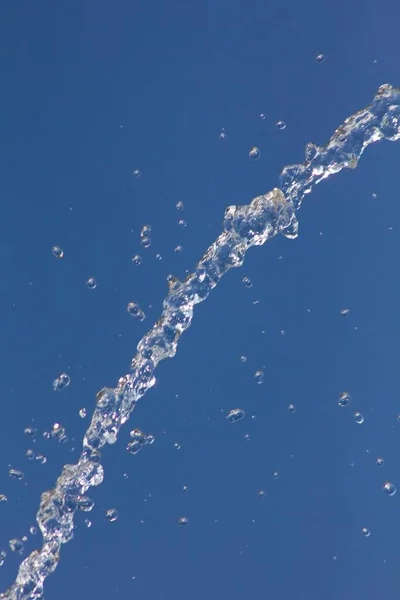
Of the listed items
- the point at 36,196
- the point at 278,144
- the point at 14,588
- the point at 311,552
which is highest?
the point at 36,196

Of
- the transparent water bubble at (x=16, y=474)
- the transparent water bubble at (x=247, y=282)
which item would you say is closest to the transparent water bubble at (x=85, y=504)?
the transparent water bubble at (x=16, y=474)

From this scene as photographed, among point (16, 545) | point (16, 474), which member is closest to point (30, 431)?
point (16, 474)

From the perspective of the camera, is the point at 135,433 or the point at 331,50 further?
the point at 135,433

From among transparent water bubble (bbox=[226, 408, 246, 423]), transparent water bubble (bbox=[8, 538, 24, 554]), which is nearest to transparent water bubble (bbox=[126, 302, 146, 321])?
transparent water bubble (bbox=[226, 408, 246, 423])

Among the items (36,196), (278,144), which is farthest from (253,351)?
(36,196)

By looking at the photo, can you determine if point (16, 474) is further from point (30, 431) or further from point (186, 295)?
point (186, 295)

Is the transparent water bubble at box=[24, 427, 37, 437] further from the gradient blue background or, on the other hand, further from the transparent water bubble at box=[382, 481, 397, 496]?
the transparent water bubble at box=[382, 481, 397, 496]

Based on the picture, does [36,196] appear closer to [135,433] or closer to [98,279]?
[98,279]
